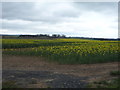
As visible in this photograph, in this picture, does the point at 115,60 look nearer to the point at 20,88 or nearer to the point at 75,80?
the point at 75,80

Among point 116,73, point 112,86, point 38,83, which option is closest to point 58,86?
point 38,83

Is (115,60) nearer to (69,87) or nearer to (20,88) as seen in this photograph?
(69,87)

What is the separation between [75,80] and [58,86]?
3.65 feet

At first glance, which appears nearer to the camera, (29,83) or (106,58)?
(29,83)

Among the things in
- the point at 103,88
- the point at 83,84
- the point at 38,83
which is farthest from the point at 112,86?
Answer: the point at 38,83

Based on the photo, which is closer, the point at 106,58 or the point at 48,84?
the point at 48,84

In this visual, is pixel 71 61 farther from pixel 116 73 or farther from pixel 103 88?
pixel 103 88

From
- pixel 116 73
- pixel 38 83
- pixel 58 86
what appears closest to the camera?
pixel 58 86

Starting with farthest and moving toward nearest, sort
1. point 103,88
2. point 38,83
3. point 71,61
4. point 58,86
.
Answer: point 71,61 < point 38,83 < point 58,86 < point 103,88

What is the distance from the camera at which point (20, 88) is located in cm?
623

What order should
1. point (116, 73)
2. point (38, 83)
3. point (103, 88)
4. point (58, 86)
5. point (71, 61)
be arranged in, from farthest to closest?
point (71, 61), point (116, 73), point (38, 83), point (58, 86), point (103, 88)

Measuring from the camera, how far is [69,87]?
631 centimetres

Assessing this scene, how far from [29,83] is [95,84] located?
2481 mm

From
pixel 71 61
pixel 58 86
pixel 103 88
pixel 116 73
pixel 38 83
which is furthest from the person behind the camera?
pixel 71 61
